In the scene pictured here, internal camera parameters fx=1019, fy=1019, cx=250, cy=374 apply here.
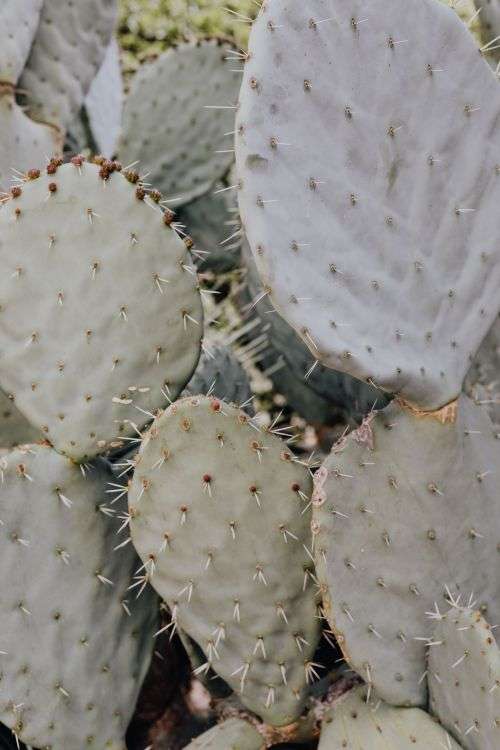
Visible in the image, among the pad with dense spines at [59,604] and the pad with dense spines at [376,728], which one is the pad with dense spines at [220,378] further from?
the pad with dense spines at [376,728]

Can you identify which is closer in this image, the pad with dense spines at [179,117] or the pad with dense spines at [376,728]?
the pad with dense spines at [376,728]

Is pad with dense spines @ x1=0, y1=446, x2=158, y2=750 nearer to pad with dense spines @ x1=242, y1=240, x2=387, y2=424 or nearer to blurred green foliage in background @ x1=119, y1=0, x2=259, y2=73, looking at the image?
pad with dense spines @ x1=242, y1=240, x2=387, y2=424

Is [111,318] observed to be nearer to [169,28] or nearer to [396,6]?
[396,6]

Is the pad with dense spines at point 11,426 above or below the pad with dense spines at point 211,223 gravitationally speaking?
above

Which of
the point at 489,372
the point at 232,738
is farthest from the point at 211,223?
the point at 232,738

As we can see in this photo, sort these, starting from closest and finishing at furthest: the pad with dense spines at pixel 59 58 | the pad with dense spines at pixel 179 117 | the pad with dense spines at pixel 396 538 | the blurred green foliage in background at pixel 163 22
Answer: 1. the pad with dense spines at pixel 396 538
2. the pad with dense spines at pixel 59 58
3. the pad with dense spines at pixel 179 117
4. the blurred green foliage in background at pixel 163 22

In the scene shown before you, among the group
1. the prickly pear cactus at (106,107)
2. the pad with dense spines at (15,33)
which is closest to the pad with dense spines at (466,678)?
the pad with dense spines at (15,33)

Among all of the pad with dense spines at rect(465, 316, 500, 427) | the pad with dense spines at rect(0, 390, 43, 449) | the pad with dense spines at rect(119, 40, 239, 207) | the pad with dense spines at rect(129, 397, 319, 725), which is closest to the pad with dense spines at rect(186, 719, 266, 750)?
the pad with dense spines at rect(129, 397, 319, 725)
